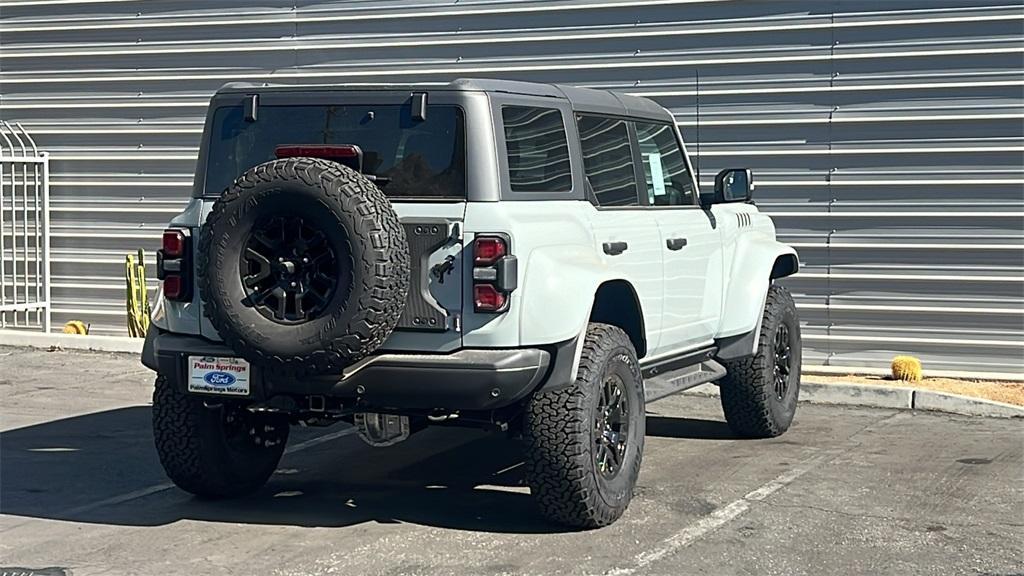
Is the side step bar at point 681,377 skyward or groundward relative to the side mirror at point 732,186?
groundward

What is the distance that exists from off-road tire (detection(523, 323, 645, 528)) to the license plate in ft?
4.17

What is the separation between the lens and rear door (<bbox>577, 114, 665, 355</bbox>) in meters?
7.15

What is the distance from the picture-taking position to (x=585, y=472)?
6.45m

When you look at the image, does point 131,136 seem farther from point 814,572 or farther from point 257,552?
point 814,572

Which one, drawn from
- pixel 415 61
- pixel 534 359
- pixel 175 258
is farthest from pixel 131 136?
pixel 534 359

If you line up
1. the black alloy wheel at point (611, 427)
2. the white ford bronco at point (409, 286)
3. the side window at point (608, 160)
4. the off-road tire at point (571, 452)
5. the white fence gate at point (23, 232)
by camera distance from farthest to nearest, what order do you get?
the white fence gate at point (23, 232) < the side window at point (608, 160) < the black alloy wheel at point (611, 427) < the off-road tire at point (571, 452) < the white ford bronco at point (409, 286)

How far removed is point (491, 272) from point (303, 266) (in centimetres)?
80

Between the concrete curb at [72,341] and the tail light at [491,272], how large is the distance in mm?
7880

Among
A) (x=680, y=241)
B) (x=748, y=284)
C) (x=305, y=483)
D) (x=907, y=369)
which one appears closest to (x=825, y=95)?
(x=907, y=369)

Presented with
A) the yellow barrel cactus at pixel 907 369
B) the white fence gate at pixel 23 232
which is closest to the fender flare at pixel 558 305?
the yellow barrel cactus at pixel 907 369

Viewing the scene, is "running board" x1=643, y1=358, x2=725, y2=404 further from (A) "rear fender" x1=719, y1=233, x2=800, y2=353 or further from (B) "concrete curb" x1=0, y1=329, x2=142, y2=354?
(B) "concrete curb" x1=0, y1=329, x2=142, y2=354

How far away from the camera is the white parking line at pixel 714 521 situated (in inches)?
240

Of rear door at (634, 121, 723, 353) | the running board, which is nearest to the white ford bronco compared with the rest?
the running board

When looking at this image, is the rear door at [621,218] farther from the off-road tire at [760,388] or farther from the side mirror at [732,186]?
the off-road tire at [760,388]
